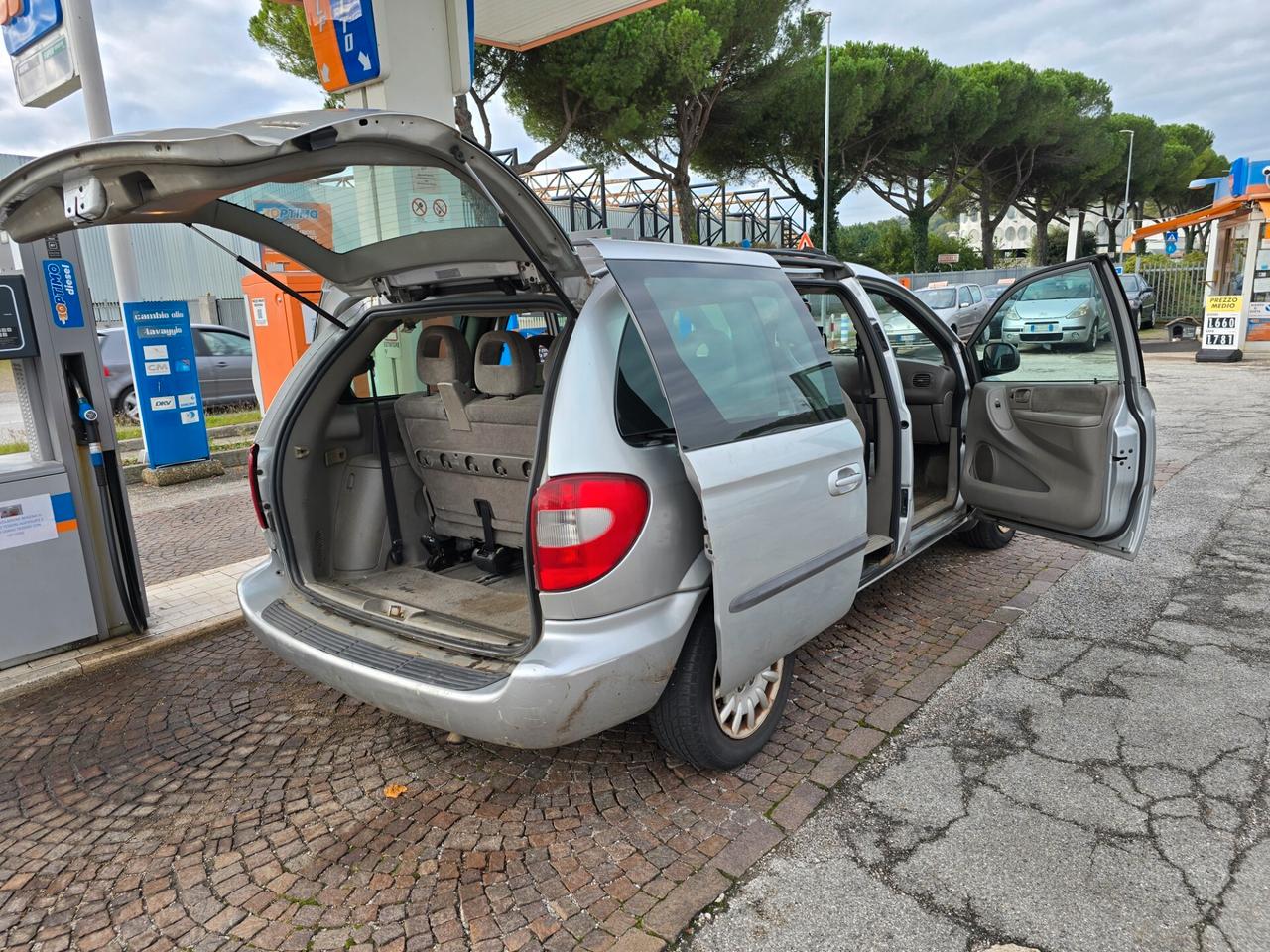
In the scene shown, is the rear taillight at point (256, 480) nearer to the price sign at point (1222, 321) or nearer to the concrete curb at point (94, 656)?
the concrete curb at point (94, 656)

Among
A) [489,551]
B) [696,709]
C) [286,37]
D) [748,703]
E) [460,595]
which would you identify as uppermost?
[286,37]

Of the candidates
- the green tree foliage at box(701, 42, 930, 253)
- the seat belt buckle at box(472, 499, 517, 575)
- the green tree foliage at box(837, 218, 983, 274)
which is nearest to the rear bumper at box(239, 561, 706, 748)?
the seat belt buckle at box(472, 499, 517, 575)

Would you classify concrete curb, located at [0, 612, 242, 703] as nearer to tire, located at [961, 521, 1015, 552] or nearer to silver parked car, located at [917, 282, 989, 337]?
tire, located at [961, 521, 1015, 552]

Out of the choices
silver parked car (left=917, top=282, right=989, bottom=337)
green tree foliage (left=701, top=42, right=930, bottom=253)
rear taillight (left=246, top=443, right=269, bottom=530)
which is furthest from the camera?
green tree foliage (left=701, top=42, right=930, bottom=253)

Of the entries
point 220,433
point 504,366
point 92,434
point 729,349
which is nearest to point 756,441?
point 729,349

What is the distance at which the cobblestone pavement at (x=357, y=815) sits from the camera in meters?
2.28

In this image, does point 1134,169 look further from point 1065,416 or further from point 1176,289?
point 1065,416

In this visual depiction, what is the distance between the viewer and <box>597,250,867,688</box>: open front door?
248cm

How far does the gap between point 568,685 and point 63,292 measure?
3343mm

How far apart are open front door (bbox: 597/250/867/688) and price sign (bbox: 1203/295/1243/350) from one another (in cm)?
1696

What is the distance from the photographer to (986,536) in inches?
204

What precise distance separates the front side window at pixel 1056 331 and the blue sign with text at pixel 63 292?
467 cm

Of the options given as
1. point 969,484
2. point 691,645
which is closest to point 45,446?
point 691,645

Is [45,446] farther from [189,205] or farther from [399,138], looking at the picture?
[399,138]
